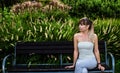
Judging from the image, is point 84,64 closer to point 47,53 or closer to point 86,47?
point 86,47

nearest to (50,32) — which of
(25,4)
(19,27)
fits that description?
(19,27)

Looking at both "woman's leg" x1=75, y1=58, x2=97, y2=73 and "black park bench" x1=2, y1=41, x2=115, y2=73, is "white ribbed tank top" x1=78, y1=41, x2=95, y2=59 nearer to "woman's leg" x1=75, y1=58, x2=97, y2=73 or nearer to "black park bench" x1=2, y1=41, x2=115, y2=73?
"woman's leg" x1=75, y1=58, x2=97, y2=73

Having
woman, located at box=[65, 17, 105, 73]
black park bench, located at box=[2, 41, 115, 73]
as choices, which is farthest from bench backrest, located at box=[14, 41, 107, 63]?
woman, located at box=[65, 17, 105, 73]

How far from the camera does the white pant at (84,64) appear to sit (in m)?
9.06

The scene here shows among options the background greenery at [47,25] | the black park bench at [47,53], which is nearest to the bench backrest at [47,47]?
the black park bench at [47,53]

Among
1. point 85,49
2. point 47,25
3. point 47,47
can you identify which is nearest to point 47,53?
point 47,47

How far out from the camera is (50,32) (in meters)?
11.4

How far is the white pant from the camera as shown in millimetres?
9062

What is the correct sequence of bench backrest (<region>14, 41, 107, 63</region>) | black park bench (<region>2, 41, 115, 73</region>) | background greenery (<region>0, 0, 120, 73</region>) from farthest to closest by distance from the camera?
background greenery (<region>0, 0, 120, 73</region>) → bench backrest (<region>14, 41, 107, 63</region>) → black park bench (<region>2, 41, 115, 73</region>)

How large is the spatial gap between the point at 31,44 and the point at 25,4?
13.1 feet

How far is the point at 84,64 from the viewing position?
29.8 ft

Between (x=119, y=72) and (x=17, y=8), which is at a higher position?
(x=17, y=8)

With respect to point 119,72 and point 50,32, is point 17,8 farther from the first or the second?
point 119,72

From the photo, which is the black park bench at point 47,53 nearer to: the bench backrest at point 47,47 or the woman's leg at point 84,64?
the bench backrest at point 47,47
